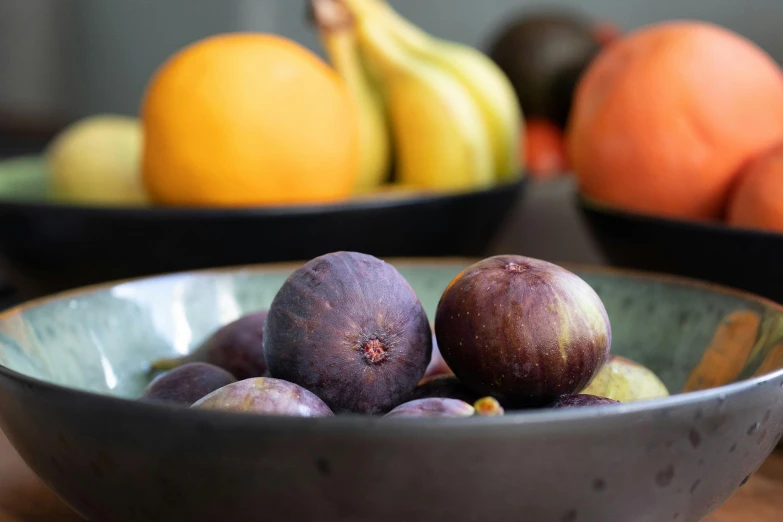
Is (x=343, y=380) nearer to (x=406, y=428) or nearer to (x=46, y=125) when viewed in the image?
(x=406, y=428)

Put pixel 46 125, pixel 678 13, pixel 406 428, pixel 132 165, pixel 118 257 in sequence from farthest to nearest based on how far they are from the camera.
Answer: pixel 46 125 → pixel 678 13 → pixel 132 165 → pixel 118 257 → pixel 406 428

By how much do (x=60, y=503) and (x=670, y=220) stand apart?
320 millimetres

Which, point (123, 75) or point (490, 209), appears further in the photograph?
point (123, 75)

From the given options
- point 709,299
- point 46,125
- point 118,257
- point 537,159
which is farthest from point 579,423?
point 46,125

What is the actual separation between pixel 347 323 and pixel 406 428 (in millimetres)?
81

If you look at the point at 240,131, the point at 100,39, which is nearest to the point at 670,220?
the point at 240,131

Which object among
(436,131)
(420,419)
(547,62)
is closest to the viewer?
(420,419)

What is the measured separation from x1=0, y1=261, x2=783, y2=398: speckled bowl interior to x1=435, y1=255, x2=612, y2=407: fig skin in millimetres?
76

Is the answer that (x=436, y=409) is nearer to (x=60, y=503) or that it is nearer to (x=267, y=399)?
(x=267, y=399)

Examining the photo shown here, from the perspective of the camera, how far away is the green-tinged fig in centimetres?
31

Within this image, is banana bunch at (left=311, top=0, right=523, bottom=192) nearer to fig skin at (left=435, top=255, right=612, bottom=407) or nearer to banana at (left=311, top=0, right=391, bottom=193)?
banana at (left=311, top=0, right=391, bottom=193)

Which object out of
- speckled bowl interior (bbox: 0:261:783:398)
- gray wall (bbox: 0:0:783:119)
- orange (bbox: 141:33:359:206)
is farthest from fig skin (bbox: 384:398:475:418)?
gray wall (bbox: 0:0:783:119)

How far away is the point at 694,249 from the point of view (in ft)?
1.48

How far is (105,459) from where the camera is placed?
221 mm
